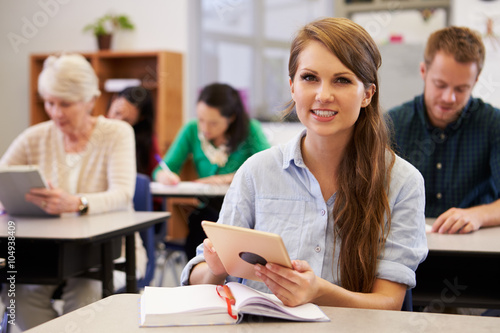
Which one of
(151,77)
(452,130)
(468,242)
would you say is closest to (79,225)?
(468,242)

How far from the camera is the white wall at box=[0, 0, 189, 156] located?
5.89m

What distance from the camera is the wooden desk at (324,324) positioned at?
3.50 ft

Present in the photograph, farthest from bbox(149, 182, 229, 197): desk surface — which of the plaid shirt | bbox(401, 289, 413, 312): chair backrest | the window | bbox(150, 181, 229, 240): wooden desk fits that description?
the window

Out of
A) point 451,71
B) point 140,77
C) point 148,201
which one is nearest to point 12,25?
point 140,77

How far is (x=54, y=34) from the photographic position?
21.0 ft

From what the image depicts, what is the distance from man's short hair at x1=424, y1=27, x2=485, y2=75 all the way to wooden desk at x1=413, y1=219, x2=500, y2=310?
2.12ft

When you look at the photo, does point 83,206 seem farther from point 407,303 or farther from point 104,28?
point 104,28

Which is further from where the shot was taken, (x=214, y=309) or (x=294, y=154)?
(x=294, y=154)

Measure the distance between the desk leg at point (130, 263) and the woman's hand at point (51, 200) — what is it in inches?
11.3

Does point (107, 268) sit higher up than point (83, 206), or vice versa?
point (83, 206)

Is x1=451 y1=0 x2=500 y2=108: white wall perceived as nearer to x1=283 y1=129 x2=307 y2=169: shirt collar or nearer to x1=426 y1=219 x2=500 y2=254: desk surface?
x1=426 y1=219 x2=500 y2=254: desk surface

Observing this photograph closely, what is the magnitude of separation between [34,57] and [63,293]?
4.24 meters

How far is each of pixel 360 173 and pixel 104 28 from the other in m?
5.07

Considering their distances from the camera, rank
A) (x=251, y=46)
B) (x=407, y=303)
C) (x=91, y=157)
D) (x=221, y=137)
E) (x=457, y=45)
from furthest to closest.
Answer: (x=251, y=46)
(x=221, y=137)
(x=91, y=157)
(x=457, y=45)
(x=407, y=303)
